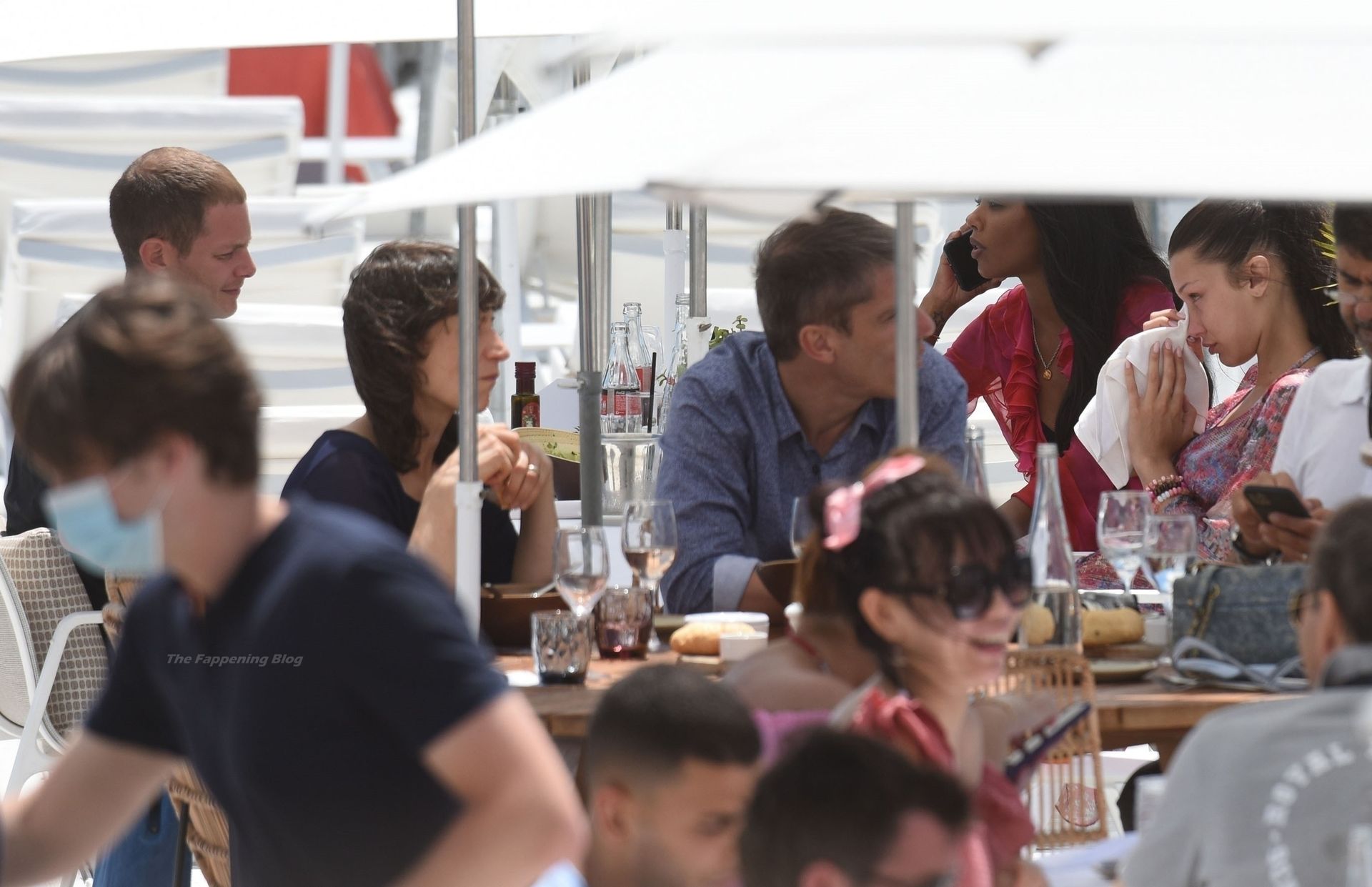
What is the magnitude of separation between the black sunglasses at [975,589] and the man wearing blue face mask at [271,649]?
0.64 m

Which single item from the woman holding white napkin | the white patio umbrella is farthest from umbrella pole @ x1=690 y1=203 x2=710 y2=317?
the white patio umbrella

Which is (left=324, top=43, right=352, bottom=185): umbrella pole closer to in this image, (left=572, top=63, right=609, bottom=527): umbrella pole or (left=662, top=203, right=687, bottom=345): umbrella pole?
(left=662, top=203, right=687, bottom=345): umbrella pole

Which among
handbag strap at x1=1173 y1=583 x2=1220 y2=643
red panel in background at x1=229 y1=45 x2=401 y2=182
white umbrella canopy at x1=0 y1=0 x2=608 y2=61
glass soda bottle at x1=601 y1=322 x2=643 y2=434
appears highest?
red panel in background at x1=229 y1=45 x2=401 y2=182

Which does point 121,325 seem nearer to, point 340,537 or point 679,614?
point 340,537

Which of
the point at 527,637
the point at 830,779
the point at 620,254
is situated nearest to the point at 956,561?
the point at 830,779

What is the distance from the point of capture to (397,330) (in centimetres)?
343

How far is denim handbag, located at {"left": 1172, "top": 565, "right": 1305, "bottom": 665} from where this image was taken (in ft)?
9.14

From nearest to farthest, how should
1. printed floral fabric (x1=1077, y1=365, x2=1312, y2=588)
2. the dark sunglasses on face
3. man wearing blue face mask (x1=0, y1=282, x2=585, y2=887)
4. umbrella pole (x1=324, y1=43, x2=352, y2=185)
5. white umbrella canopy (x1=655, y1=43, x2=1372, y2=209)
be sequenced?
man wearing blue face mask (x1=0, y1=282, x2=585, y2=887), the dark sunglasses on face, white umbrella canopy (x1=655, y1=43, x2=1372, y2=209), printed floral fabric (x1=1077, y1=365, x2=1312, y2=588), umbrella pole (x1=324, y1=43, x2=352, y2=185)

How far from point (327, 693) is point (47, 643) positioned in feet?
8.21

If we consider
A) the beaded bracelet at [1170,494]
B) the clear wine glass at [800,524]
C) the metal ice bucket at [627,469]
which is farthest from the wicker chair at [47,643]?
the beaded bracelet at [1170,494]

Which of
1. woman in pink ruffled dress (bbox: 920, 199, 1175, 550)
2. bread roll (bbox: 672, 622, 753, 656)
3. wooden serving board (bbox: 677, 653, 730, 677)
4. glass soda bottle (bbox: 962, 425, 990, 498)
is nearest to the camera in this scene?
wooden serving board (bbox: 677, 653, 730, 677)

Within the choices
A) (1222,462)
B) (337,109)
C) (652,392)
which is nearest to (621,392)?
(652,392)

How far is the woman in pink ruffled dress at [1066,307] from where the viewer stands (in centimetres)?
469

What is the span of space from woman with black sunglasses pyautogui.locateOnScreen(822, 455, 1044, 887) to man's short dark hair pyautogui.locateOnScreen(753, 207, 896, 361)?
1.26 meters
